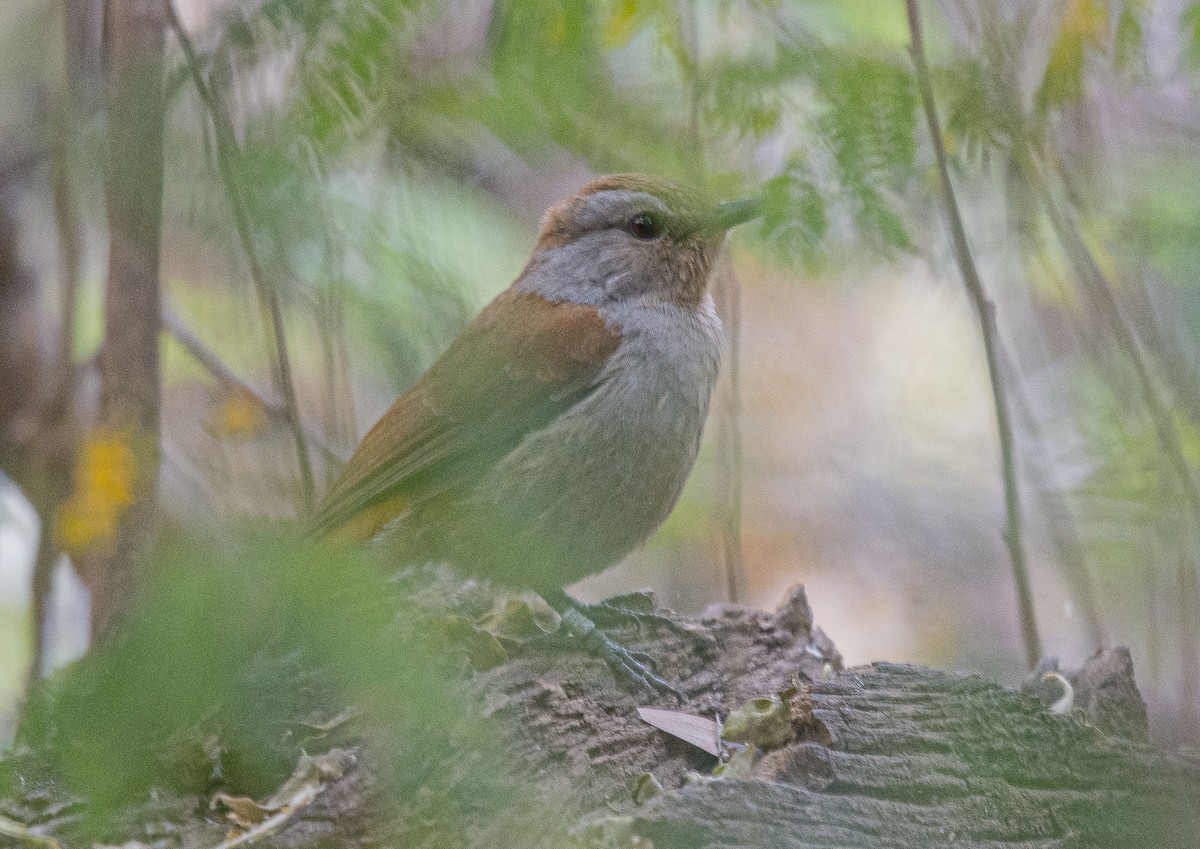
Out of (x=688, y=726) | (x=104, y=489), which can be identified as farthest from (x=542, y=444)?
(x=104, y=489)

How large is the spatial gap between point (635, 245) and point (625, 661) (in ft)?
4.30

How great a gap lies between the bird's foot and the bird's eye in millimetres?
1188

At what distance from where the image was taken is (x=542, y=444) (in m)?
2.88

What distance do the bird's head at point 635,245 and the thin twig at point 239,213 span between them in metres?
0.83

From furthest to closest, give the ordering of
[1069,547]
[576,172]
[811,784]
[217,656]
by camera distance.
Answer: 1. [576,172]
2. [1069,547]
3. [811,784]
4. [217,656]

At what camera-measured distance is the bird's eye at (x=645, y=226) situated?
10.5ft

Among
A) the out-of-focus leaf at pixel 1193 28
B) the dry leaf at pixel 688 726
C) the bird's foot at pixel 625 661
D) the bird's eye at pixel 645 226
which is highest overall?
the out-of-focus leaf at pixel 1193 28

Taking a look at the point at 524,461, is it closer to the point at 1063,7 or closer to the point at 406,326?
the point at 406,326

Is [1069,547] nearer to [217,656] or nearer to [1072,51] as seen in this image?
[1072,51]

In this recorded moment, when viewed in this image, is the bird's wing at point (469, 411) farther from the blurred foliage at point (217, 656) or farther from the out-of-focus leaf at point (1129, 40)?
the out-of-focus leaf at point (1129, 40)

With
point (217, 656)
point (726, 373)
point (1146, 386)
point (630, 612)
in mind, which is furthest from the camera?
point (726, 373)

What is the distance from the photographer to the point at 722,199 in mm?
3096

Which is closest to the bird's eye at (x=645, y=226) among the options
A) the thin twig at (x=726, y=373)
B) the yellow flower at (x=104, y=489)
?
the thin twig at (x=726, y=373)

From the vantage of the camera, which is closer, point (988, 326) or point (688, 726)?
point (688, 726)
